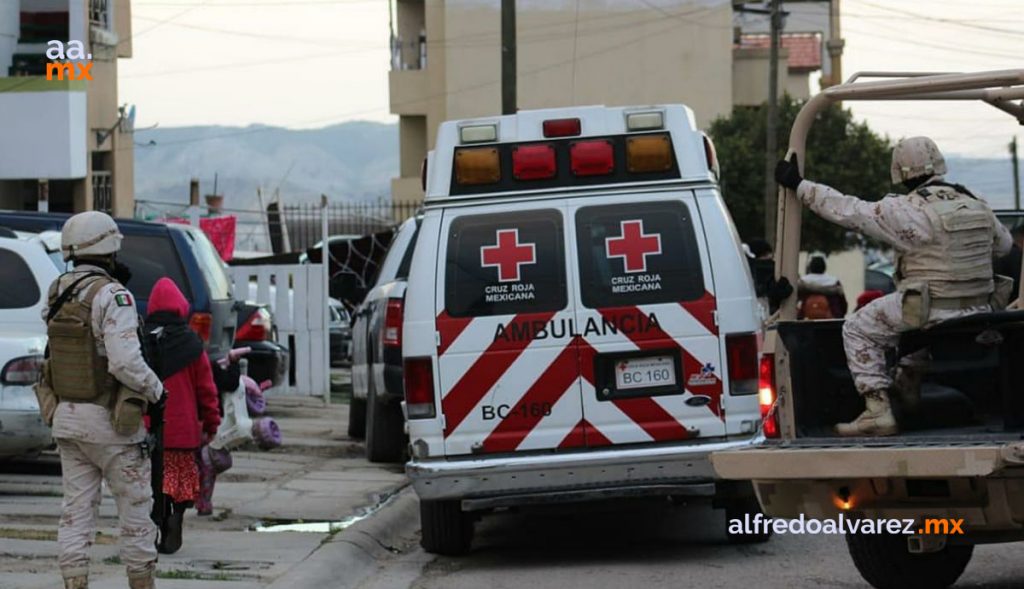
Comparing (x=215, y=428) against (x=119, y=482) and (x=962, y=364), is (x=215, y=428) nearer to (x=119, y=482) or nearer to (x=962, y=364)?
(x=119, y=482)

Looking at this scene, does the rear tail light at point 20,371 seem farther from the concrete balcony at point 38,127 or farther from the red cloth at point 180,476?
the concrete balcony at point 38,127

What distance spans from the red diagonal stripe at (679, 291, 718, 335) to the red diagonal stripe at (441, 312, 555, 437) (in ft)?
3.15

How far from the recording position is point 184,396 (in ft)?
33.4

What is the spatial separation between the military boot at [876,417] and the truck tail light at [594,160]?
8.93 feet

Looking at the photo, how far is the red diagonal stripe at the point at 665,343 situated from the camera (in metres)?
9.64

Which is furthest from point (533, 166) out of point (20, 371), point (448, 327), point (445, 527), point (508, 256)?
point (20, 371)

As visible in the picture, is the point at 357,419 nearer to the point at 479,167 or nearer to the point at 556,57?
the point at 479,167

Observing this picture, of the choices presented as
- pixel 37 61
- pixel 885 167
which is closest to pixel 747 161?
pixel 885 167

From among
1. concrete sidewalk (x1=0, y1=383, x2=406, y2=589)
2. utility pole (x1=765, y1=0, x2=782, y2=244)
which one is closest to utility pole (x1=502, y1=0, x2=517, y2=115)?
concrete sidewalk (x1=0, y1=383, x2=406, y2=589)

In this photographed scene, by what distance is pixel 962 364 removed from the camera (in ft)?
25.8

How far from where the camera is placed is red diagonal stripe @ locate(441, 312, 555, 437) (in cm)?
963

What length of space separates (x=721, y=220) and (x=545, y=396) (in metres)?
1.38

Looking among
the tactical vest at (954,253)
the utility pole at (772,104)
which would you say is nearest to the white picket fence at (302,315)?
the tactical vest at (954,253)

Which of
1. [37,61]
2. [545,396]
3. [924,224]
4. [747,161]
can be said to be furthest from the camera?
[747,161]
